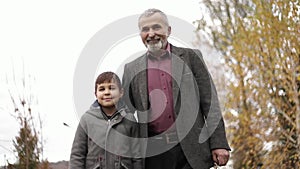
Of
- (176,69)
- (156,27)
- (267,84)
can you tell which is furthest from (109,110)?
(267,84)

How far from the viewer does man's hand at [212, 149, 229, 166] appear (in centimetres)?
311

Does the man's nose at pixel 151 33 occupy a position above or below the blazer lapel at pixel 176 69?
above

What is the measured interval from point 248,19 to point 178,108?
6.88m

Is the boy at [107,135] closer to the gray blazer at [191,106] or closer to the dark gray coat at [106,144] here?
the dark gray coat at [106,144]

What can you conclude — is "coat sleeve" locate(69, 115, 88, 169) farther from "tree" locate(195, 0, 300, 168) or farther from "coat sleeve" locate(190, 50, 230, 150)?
"tree" locate(195, 0, 300, 168)

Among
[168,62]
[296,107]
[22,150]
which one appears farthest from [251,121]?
[168,62]

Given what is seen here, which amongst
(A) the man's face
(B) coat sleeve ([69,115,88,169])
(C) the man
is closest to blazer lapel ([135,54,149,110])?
(C) the man

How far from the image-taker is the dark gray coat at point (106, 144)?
9.93 ft

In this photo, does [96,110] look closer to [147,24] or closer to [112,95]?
[112,95]

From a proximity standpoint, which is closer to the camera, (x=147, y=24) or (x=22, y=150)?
(x=147, y=24)

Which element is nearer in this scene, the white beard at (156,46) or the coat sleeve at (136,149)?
the coat sleeve at (136,149)

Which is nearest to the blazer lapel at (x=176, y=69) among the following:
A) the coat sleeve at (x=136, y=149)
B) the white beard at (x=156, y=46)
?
the white beard at (x=156, y=46)

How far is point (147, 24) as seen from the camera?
10.5 feet

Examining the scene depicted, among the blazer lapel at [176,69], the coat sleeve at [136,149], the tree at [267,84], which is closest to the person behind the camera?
the coat sleeve at [136,149]
